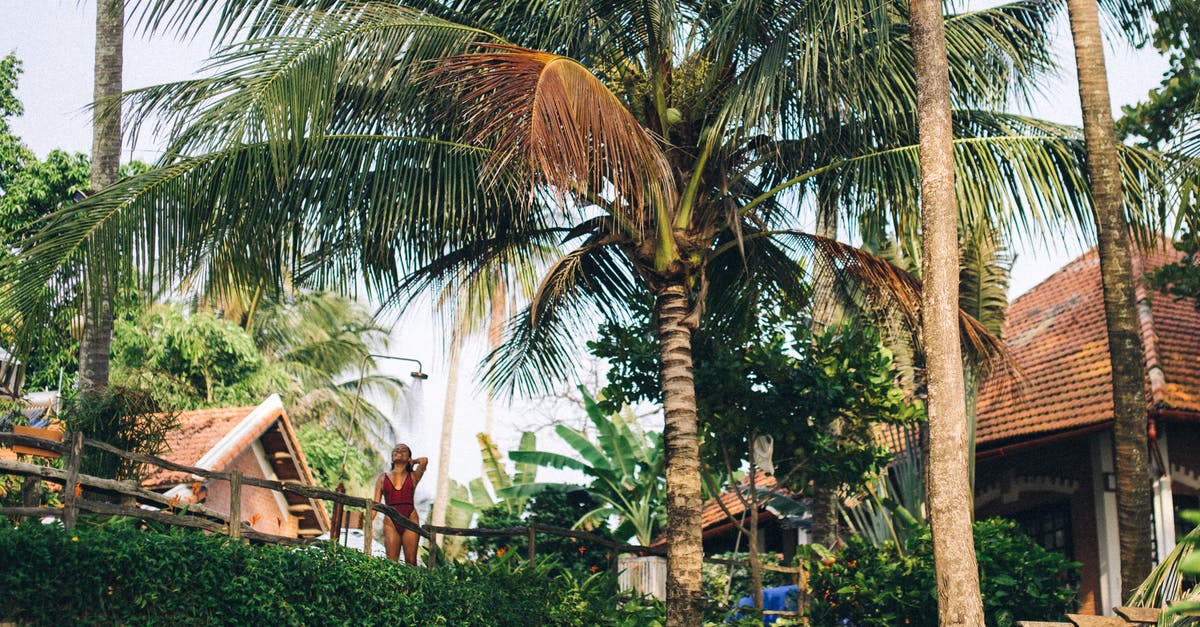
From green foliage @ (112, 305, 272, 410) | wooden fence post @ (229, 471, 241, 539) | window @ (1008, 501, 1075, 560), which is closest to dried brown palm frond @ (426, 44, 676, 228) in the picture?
wooden fence post @ (229, 471, 241, 539)

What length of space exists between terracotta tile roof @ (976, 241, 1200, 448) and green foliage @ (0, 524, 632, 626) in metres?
6.60

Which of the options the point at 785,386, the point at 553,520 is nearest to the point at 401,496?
the point at 785,386

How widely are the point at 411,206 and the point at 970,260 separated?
829 cm

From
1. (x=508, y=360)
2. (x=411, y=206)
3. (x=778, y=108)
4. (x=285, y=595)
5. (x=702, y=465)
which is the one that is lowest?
(x=285, y=595)

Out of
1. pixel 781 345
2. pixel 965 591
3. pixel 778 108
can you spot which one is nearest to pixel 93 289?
pixel 778 108

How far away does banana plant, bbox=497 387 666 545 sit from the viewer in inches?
835

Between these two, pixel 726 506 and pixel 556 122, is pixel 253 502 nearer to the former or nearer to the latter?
pixel 726 506

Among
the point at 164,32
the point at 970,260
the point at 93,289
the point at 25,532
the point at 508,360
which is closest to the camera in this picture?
the point at 25,532

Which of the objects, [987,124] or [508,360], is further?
[508,360]

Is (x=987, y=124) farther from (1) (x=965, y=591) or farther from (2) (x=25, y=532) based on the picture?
(2) (x=25, y=532)

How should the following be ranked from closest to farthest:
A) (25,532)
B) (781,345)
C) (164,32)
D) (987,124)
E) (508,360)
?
(25,532), (164,32), (987,124), (508,360), (781,345)

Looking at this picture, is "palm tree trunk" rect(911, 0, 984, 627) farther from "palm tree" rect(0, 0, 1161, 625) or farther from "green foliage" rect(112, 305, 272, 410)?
"green foliage" rect(112, 305, 272, 410)

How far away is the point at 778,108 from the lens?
1062 centimetres

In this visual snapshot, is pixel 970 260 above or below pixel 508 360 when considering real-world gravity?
above
